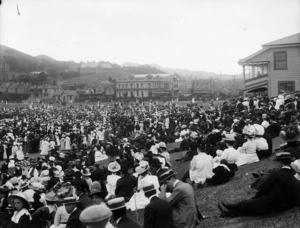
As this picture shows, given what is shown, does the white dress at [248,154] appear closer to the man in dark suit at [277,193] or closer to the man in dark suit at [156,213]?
the man in dark suit at [277,193]

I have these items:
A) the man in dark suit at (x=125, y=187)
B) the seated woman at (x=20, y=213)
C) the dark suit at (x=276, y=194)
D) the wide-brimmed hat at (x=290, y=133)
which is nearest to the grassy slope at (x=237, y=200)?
the dark suit at (x=276, y=194)

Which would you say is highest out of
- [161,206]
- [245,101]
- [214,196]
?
[245,101]

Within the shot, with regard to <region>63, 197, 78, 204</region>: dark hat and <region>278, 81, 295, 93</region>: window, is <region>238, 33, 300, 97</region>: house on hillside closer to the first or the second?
<region>278, 81, 295, 93</region>: window

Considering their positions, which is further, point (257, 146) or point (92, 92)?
point (92, 92)

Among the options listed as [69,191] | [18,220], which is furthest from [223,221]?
[18,220]

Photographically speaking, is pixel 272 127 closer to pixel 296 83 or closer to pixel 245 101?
pixel 245 101

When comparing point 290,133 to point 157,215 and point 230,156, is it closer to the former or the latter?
point 230,156
